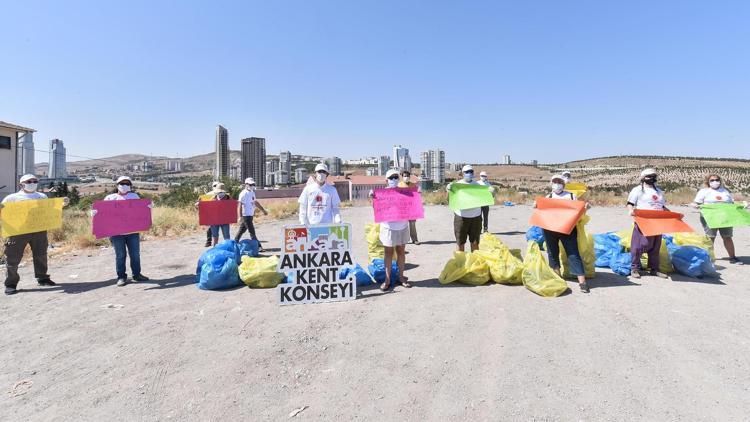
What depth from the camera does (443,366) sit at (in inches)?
145

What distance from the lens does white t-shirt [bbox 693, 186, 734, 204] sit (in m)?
7.58

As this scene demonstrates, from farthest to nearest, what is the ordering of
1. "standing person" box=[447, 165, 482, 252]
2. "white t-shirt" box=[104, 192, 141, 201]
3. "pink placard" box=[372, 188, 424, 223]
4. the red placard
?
the red placard → "standing person" box=[447, 165, 482, 252] → "white t-shirt" box=[104, 192, 141, 201] → "pink placard" box=[372, 188, 424, 223]

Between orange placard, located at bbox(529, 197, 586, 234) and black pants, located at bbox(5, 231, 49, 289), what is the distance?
343 inches

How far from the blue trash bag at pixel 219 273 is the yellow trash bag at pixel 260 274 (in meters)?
0.15

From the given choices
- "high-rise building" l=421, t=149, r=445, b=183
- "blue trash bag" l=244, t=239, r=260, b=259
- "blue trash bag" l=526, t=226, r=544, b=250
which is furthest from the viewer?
"high-rise building" l=421, t=149, r=445, b=183

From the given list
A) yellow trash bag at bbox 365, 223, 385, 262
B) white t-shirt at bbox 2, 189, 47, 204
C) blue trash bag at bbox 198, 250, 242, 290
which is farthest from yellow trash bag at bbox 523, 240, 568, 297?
white t-shirt at bbox 2, 189, 47, 204

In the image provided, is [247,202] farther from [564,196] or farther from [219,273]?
[564,196]

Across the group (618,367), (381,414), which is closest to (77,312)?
(381,414)

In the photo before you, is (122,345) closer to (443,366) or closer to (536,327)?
(443,366)

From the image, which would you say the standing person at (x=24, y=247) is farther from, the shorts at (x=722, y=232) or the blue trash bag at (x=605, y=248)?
the shorts at (x=722, y=232)

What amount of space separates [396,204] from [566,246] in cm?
285

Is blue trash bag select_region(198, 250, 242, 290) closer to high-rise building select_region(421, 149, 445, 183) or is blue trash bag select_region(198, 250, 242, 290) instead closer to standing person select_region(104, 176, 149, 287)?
standing person select_region(104, 176, 149, 287)

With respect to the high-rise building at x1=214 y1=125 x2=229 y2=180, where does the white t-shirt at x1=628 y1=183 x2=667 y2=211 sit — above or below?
below

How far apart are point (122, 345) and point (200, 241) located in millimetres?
8188
